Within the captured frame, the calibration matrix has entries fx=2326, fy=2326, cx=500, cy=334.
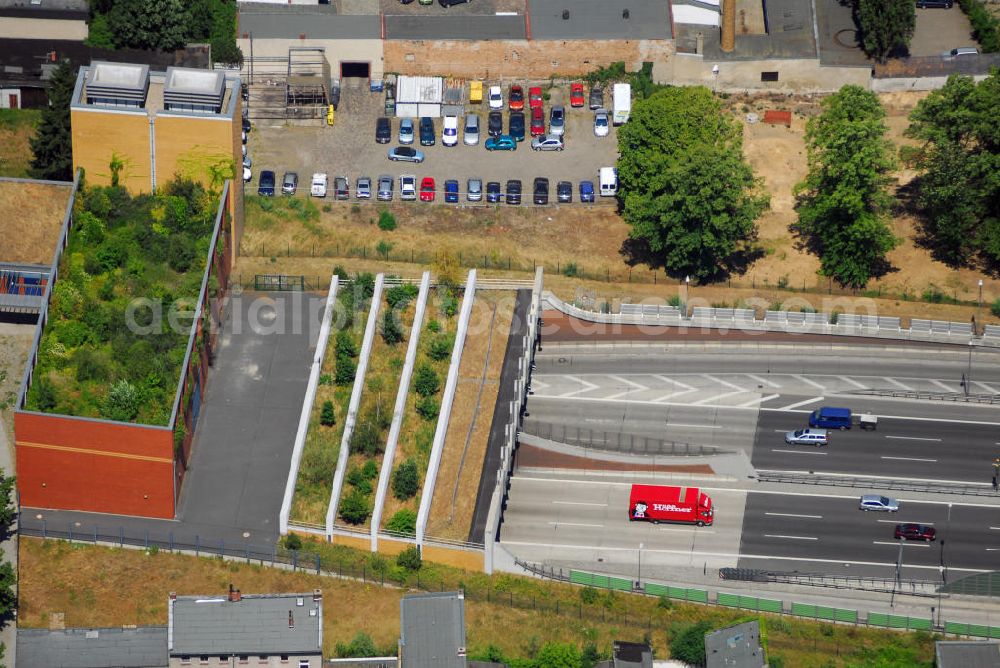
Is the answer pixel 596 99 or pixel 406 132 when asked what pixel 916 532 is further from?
pixel 406 132

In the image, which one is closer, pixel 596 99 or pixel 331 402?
pixel 331 402

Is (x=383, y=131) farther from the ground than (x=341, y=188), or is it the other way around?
(x=383, y=131)

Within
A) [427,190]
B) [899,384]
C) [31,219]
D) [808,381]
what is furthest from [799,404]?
[31,219]

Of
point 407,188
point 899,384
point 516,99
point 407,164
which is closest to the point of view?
point 899,384

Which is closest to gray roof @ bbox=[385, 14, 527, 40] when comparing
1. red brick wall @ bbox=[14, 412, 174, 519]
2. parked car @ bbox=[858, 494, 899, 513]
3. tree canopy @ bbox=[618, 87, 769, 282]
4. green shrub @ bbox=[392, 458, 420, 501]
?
tree canopy @ bbox=[618, 87, 769, 282]

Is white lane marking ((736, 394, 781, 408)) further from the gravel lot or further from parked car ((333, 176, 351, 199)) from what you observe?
parked car ((333, 176, 351, 199))

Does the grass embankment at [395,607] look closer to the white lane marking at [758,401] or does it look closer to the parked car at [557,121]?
the white lane marking at [758,401]

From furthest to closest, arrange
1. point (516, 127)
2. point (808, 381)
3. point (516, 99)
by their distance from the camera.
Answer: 1. point (516, 99)
2. point (516, 127)
3. point (808, 381)
